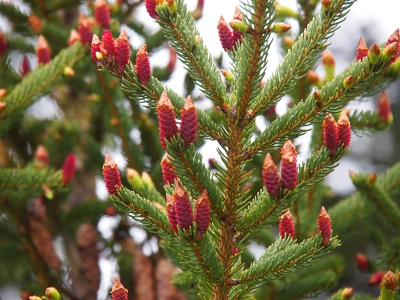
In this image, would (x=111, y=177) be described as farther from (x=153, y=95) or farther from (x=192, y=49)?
(x=192, y=49)

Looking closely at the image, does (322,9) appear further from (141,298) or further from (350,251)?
(350,251)

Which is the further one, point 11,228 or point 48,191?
point 11,228

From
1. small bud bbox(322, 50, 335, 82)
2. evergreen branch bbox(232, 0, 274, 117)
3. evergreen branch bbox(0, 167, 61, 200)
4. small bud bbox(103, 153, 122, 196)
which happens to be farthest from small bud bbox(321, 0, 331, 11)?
evergreen branch bbox(0, 167, 61, 200)

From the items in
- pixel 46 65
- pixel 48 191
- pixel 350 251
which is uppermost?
pixel 46 65

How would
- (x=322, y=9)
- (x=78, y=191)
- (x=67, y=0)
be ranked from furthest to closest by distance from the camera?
(x=78, y=191), (x=67, y=0), (x=322, y=9)

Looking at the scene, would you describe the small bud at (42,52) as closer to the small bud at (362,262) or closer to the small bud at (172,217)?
the small bud at (172,217)

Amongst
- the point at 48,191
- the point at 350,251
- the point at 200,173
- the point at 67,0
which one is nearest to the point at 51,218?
the point at 48,191

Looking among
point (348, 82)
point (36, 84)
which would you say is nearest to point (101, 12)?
point (36, 84)

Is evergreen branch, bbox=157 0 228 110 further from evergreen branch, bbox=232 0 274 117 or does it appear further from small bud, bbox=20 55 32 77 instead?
small bud, bbox=20 55 32 77

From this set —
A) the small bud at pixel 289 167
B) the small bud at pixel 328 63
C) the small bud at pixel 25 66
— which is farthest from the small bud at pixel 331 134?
the small bud at pixel 25 66
